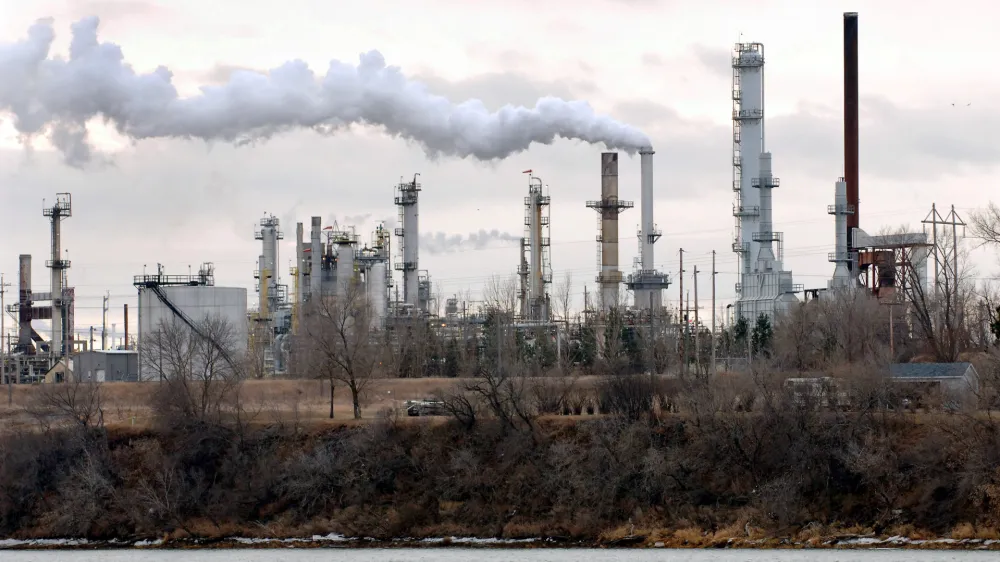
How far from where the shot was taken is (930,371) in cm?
5106

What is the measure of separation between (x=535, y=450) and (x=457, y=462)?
2813 millimetres

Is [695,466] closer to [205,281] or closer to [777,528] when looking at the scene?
[777,528]

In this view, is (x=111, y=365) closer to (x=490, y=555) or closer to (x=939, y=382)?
(x=490, y=555)

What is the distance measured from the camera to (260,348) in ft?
280

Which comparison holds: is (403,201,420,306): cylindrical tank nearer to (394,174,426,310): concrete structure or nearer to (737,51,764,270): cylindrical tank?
(394,174,426,310): concrete structure

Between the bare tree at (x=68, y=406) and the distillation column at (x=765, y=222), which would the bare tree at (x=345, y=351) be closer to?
the bare tree at (x=68, y=406)

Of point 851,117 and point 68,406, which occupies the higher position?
point 851,117

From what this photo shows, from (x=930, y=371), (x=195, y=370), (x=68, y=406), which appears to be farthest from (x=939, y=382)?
(x=195, y=370)

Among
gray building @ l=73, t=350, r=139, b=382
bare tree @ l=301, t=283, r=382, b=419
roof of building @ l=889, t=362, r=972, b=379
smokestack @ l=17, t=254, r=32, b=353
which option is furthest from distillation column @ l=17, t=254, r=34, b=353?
roof of building @ l=889, t=362, r=972, b=379

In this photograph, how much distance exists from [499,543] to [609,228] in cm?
4613

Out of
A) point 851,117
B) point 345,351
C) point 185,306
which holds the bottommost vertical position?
point 345,351

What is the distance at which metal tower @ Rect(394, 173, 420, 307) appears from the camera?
90.8 m

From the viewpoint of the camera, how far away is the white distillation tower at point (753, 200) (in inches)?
3275

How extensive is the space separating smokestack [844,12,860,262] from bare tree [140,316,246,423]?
127 ft
